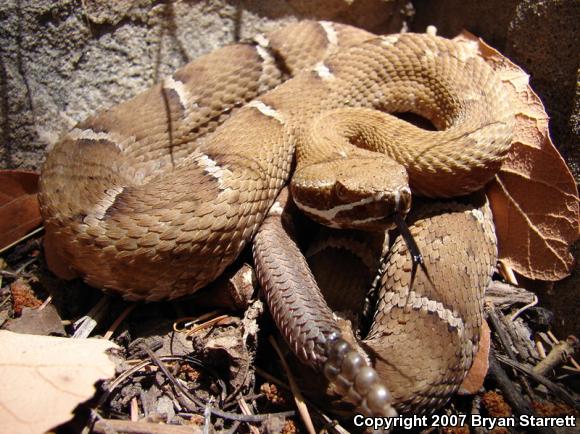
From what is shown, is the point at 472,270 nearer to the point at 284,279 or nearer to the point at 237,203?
the point at 284,279

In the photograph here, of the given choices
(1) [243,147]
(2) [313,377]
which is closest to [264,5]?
(1) [243,147]

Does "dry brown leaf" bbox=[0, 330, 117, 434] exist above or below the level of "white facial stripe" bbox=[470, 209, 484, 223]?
below

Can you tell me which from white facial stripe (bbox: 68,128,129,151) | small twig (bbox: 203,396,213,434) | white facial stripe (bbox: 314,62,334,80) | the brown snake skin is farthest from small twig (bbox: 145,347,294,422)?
white facial stripe (bbox: 314,62,334,80)

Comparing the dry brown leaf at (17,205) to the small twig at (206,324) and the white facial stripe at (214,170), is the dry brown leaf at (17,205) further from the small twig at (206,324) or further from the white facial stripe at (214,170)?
the small twig at (206,324)

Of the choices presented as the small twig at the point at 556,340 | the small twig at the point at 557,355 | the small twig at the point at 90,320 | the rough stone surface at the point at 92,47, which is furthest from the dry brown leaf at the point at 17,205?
the small twig at the point at 556,340

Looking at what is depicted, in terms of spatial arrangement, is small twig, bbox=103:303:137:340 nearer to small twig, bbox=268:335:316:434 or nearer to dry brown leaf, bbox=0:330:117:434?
dry brown leaf, bbox=0:330:117:434

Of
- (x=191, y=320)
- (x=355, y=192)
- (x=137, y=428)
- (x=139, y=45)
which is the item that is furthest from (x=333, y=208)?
(x=139, y=45)

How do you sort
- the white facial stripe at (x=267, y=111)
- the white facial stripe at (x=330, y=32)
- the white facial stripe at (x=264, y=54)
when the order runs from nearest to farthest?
the white facial stripe at (x=267, y=111) → the white facial stripe at (x=264, y=54) → the white facial stripe at (x=330, y=32)
